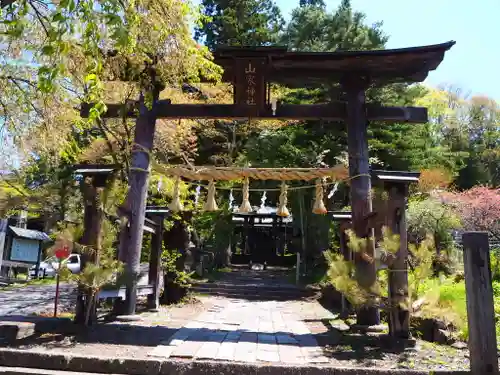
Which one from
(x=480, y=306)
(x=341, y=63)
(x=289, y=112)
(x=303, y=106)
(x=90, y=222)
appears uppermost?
(x=341, y=63)


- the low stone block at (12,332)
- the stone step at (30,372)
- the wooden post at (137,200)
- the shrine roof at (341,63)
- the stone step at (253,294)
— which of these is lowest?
the stone step at (253,294)

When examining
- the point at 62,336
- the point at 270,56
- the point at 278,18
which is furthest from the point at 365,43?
the point at 62,336

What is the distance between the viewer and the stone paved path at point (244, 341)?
5.04 metres

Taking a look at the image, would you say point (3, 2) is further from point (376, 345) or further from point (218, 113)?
point (376, 345)

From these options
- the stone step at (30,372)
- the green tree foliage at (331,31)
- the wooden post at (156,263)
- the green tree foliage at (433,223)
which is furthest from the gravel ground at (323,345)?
the green tree foliage at (331,31)

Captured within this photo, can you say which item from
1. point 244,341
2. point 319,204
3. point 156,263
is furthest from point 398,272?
point 156,263

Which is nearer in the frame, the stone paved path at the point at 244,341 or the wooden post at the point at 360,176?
the stone paved path at the point at 244,341

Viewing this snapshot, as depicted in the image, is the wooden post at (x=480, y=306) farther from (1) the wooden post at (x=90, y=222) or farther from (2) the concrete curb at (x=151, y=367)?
(1) the wooden post at (x=90, y=222)

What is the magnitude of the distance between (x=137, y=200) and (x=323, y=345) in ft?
13.1

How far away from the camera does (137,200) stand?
7621 mm

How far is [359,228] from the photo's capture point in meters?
7.20

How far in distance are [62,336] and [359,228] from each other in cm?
478

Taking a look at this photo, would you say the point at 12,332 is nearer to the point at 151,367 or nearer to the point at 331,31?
the point at 151,367

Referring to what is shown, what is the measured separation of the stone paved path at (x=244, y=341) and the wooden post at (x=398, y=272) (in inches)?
45.4
